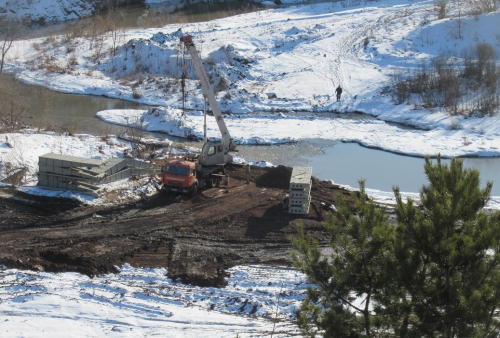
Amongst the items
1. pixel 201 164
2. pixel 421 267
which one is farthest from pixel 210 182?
pixel 421 267

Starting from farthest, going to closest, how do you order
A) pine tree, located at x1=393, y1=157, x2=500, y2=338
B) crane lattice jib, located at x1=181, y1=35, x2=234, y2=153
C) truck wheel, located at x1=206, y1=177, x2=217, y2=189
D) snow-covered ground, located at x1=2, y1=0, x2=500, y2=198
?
snow-covered ground, located at x1=2, y1=0, x2=500, y2=198, truck wheel, located at x1=206, y1=177, x2=217, y2=189, crane lattice jib, located at x1=181, y1=35, x2=234, y2=153, pine tree, located at x1=393, y1=157, x2=500, y2=338

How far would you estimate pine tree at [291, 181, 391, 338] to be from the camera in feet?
25.8

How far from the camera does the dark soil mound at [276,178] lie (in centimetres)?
2314

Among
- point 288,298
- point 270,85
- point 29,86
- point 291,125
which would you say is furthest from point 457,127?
point 29,86

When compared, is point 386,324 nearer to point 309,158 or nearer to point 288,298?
point 288,298

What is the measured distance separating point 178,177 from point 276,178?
5159mm

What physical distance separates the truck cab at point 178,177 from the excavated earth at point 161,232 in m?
0.50

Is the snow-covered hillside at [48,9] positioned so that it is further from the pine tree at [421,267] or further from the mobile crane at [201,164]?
the pine tree at [421,267]

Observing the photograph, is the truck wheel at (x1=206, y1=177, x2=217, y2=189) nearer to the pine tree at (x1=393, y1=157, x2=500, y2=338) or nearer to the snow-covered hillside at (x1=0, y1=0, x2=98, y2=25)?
the pine tree at (x1=393, y1=157, x2=500, y2=338)

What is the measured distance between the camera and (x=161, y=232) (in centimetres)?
1781

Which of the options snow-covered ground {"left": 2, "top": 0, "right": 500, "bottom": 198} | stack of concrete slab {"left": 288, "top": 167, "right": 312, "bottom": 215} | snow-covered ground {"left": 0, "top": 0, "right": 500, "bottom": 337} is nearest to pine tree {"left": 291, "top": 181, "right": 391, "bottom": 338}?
snow-covered ground {"left": 0, "top": 0, "right": 500, "bottom": 337}

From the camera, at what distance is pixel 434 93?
128 ft

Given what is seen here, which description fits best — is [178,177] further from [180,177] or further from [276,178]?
[276,178]

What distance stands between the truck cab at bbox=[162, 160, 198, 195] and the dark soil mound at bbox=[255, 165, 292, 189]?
12.7 feet
